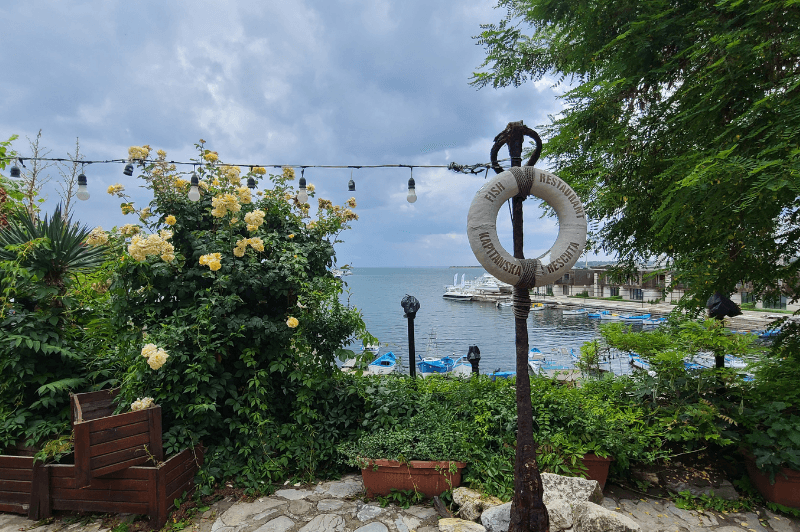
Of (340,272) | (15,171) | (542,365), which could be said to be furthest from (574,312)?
(15,171)

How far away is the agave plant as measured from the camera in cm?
273

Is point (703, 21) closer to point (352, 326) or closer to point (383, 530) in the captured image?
point (352, 326)

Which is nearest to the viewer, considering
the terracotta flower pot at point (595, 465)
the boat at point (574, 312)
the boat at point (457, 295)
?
the terracotta flower pot at point (595, 465)

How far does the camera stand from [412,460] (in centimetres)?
232

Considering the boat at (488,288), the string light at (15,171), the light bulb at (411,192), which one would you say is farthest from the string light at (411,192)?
the boat at (488,288)

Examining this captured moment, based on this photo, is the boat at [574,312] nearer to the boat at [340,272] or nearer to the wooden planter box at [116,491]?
the boat at [340,272]

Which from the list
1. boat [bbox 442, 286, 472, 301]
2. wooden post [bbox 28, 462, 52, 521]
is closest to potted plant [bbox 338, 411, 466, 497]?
wooden post [bbox 28, 462, 52, 521]

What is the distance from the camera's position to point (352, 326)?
2801mm

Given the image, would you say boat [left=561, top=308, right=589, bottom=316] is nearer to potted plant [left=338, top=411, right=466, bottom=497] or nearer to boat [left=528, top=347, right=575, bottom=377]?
boat [left=528, top=347, right=575, bottom=377]

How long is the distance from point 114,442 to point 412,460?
1785mm

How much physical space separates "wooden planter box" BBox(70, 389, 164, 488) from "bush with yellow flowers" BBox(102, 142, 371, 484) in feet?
0.51

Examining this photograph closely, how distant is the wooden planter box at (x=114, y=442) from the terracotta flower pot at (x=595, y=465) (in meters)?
2.73

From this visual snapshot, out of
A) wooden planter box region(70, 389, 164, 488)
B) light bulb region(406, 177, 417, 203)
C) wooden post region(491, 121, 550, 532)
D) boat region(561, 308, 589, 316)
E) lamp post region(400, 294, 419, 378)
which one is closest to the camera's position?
wooden post region(491, 121, 550, 532)

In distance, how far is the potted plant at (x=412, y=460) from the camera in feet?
7.47
